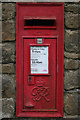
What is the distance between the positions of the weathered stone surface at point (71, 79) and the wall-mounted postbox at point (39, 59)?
3.7 inches

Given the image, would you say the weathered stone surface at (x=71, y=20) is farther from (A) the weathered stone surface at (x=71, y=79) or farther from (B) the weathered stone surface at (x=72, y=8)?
(A) the weathered stone surface at (x=71, y=79)

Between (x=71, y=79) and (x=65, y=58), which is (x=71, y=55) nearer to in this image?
(x=65, y=58)

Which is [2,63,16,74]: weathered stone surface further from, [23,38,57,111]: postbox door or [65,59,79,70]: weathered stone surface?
[65,59,79,70]: weathered stone surface

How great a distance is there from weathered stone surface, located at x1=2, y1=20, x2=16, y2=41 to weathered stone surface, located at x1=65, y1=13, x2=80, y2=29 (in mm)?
856

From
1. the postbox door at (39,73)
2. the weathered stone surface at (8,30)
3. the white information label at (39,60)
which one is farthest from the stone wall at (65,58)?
the white information label at (39,60)

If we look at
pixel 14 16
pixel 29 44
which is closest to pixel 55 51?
pixel 29 44

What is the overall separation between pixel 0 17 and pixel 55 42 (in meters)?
0.98

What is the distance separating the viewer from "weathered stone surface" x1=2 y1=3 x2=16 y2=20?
9.76ft

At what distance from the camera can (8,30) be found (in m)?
2.97

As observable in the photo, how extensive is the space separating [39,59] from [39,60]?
2cm

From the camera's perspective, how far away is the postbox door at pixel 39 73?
2.95 metres

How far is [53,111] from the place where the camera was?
9.90 ft

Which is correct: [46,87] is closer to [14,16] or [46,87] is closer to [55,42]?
[55,42]

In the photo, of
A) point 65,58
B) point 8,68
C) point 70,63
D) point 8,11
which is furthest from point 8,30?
point 70,63
